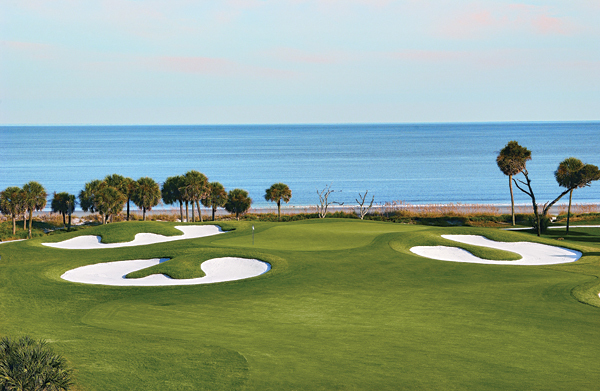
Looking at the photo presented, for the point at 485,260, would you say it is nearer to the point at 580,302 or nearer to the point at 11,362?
the point at 580,302

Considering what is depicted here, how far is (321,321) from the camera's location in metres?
15.1

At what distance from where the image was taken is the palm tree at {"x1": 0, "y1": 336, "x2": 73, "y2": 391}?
9.13 m

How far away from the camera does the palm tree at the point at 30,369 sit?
9.13 m

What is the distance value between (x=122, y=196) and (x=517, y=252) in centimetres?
3301

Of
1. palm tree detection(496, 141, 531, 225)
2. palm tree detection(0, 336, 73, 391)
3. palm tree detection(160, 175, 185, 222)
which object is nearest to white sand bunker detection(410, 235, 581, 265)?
palm tree detection(0, 336, 73, 391)

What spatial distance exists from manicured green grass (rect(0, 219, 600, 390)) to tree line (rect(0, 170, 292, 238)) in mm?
18945

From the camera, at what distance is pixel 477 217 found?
5475 centimetres

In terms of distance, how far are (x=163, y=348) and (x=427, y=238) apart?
18.9m

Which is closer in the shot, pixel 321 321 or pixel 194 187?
pixel 321 321

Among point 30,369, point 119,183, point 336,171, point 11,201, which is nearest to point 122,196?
point 119,183

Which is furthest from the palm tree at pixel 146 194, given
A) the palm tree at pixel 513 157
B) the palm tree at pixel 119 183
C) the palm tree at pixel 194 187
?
the palm tree at pixel 513 157

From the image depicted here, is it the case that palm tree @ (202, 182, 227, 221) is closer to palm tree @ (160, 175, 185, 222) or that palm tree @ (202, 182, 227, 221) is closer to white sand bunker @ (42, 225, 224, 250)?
palm tree @ (160, 175, 185, 222)

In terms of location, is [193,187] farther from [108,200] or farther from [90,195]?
[90,195]

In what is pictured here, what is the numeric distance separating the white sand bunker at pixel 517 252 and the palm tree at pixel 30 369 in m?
18.9
